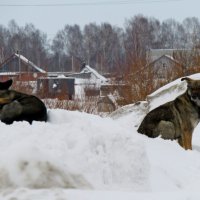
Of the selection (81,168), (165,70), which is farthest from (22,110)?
(165,70)

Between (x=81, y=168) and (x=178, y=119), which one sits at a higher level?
(x=81, y=168)

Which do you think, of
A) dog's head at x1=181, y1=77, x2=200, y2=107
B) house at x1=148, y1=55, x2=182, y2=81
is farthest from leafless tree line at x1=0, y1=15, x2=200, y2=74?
dog's head at x1=181, y1=77, x2=200, y2=107

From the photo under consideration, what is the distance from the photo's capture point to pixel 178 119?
9352 mm

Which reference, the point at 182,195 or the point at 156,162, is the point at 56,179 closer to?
the point at 182,195

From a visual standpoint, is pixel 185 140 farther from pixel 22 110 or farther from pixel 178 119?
pixel 22 110

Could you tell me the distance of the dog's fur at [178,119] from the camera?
30.1ft

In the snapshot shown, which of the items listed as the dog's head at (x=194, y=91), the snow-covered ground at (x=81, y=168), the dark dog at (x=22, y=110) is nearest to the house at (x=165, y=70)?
the dog's head at (x=194, y=91)

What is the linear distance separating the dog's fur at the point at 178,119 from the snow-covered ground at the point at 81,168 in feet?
9.02

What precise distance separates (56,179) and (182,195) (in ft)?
4.12

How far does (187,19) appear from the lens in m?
98.6

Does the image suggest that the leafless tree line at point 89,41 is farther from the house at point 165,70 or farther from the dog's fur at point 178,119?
the dog's fur at point 178,119

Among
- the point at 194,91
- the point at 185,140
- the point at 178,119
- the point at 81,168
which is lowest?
the point at 185,140

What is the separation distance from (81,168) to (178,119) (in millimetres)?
4745

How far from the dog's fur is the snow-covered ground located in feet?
9.02
